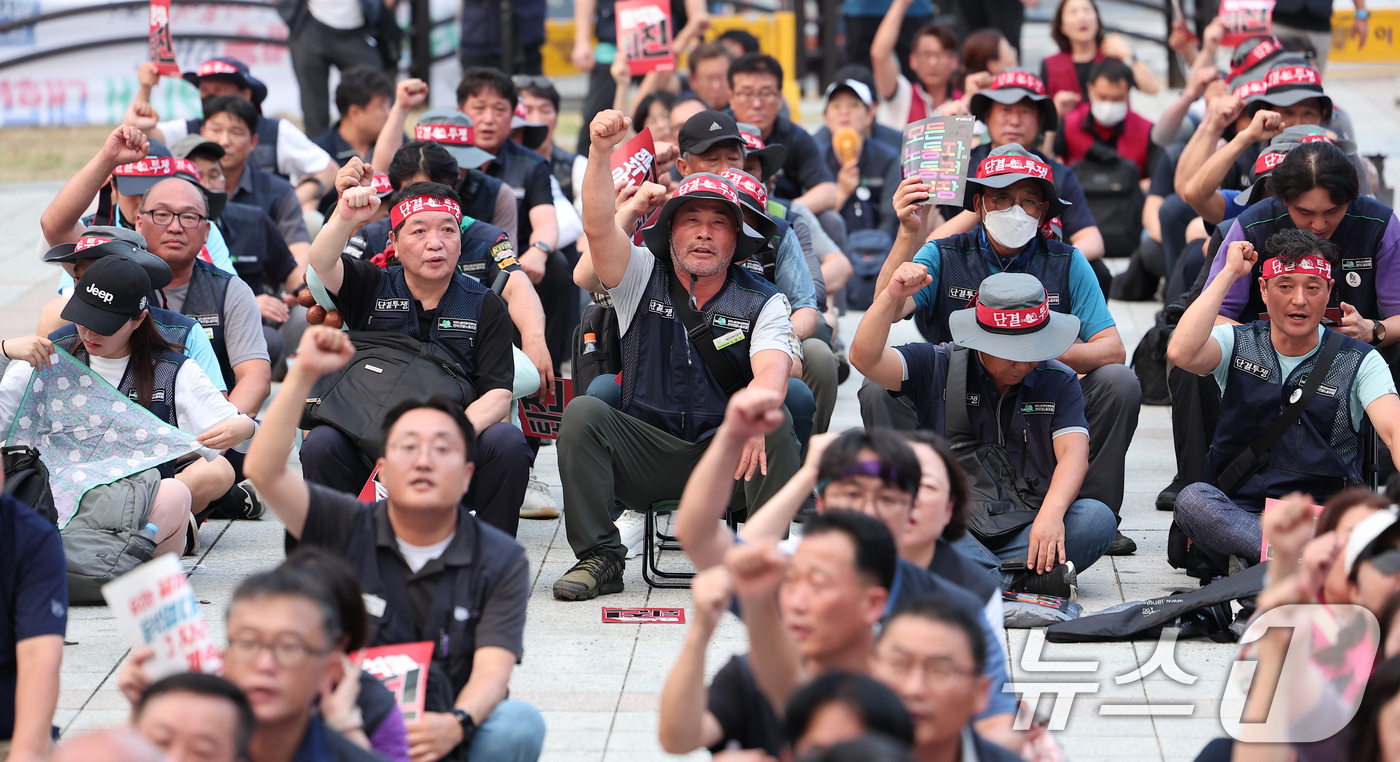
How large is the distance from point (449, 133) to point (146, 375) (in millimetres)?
2452

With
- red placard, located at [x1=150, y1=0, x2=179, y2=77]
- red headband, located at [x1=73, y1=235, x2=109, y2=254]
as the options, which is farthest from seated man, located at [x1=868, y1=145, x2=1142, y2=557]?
red placard, located at [x1=150, y1=0, x2=179, y2=77]

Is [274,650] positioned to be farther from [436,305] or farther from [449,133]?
[449,133]

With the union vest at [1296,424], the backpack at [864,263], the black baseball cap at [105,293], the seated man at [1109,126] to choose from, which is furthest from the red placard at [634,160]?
the seated man at [1109,126]

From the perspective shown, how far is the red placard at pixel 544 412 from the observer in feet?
21.9

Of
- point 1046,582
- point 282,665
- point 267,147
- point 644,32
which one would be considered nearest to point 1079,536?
point 1046,582

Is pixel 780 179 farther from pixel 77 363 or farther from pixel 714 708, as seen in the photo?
pixel 714 708

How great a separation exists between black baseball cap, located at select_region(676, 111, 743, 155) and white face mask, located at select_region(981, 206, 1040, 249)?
1.32 m

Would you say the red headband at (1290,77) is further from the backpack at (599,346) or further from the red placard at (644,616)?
the red placard at (644,616)

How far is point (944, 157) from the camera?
6184 millimetres

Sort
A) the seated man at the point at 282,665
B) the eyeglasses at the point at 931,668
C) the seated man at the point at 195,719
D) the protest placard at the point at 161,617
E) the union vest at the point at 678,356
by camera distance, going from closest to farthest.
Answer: the seated man at the point at 195,719 < the eyeglasses at the point at 931,668 < the seated man at the point at 282,665 < the protest placard at the point at 161,617 < the union vest at the point at 678,356

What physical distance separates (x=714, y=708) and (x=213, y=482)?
133 inches

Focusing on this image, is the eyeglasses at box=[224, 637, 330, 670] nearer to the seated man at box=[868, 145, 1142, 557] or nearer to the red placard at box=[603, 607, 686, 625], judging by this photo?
the red placard at box=[603, 607, 686, 625]

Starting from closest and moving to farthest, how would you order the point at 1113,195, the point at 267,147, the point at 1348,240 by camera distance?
the point at 1348,240, the point at 267,147, the point at 1113,195

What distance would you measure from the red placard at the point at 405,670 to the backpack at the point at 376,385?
6.26ft
